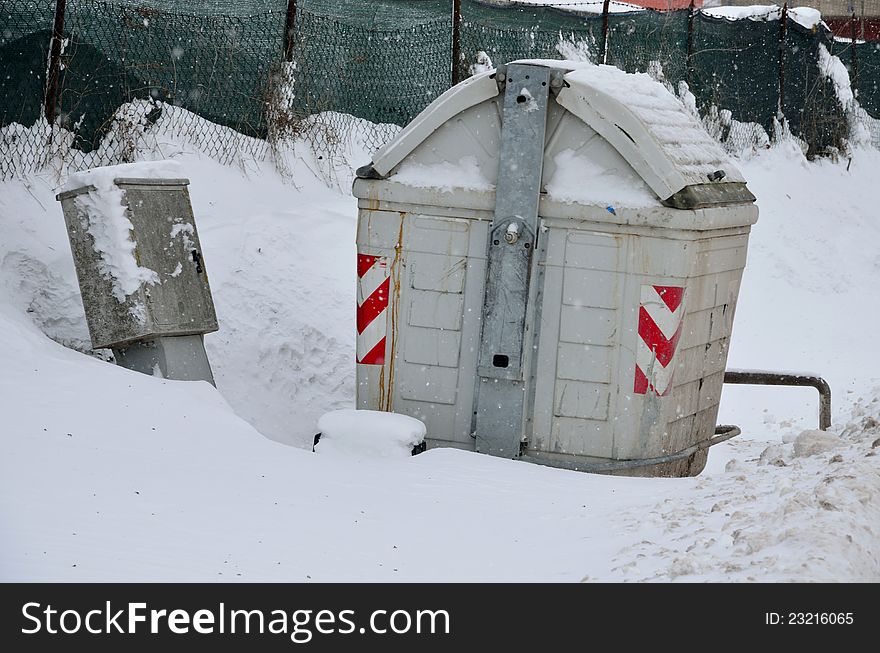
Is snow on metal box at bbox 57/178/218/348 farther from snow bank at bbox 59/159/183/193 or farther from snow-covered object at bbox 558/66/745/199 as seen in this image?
snow-covered object at bbox 558/66/745/199

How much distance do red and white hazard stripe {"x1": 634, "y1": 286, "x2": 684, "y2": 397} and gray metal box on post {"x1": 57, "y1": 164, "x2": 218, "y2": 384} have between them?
7.65ft

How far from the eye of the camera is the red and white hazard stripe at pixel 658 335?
4.97 metres

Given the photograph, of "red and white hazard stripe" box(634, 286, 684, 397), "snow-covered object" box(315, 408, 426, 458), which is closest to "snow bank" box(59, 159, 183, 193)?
"snow-covered object" box(315, 408, 426, 458)

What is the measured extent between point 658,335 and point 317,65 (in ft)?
21.9

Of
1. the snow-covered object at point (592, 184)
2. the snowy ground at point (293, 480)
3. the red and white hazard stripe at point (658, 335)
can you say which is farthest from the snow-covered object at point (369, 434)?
the snow-covered object at point (592, 184)

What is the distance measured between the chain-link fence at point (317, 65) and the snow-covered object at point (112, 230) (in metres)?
2.24

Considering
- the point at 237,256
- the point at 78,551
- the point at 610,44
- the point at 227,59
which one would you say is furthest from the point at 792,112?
the point at 78,551

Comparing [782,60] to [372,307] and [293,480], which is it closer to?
[372,307]

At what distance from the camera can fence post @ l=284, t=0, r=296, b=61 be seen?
409 inches

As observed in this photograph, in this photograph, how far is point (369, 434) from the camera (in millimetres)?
5070

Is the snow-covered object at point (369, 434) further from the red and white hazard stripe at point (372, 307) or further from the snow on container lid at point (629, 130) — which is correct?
the snow on container lid at point (629, 130)

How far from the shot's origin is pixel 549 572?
360 cm

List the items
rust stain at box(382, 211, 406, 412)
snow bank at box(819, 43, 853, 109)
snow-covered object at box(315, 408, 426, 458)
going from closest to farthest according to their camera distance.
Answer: snow-covered object at box(315, 408, 426, 458)
rust stain at box(382, 211, 406, 412)
snow bank at box(819, 43, 853, 109)

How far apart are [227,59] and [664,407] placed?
20.3ft
